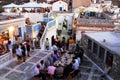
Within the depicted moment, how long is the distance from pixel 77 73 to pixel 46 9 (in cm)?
1981

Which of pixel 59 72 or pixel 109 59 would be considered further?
pixel 109 59

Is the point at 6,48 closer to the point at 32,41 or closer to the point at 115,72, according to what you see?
the point at 32,41

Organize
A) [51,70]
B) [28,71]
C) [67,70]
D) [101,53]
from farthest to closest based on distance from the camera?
1. [101,53]
2. [28,71]
3. [67,70]
4. [51,70]

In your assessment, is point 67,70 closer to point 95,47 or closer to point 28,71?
point 28,71

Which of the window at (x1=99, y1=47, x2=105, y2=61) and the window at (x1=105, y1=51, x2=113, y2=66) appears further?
the window at (x1=99, y1=47, x2=105, y2=61)

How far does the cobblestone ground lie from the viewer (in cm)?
1297

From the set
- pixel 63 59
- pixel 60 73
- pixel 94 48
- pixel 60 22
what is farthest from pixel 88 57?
pixel 60 22

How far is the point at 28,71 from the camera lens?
45.4 feet

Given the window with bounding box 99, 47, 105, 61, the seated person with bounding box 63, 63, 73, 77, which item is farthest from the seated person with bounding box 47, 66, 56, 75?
the window with bounding box 99, 47, 105, 61

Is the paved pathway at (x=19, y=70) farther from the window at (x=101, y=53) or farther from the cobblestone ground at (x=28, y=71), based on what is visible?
the window at (x=101, y=53)

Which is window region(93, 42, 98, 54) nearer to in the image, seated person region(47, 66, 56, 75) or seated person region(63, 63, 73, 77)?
seated person region(63, 63, 73, 77)

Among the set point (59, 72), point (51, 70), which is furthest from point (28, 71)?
point (59, 72)

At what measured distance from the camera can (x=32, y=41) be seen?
20.2 meters

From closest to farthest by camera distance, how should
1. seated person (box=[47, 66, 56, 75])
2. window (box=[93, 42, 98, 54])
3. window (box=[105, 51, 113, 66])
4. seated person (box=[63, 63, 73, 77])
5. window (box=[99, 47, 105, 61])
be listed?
seated person (box=[47, 66, 56, 75]) → seated person (box=[63, 63, 73, 77]) → window (box=[105, 51, 113, 66]) → window (box=[99, 47, 105, 61]) → window (box=[93, 42, 98, 54])
